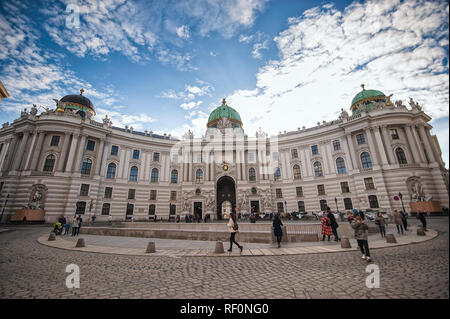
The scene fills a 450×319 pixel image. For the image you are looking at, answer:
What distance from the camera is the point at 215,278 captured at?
569 centimetres

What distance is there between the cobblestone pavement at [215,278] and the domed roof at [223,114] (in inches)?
1678

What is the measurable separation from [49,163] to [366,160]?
53.9 metres

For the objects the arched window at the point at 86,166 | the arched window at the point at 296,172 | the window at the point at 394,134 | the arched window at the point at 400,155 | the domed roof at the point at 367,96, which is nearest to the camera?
the arched window at the point at 400,155

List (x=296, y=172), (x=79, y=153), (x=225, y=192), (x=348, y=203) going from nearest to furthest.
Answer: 1. (x=79, y=153)
2. (x=348, y=203)
3. (x=296, y=172)
4. (x=225, y=192)

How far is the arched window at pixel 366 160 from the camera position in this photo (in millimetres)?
32550

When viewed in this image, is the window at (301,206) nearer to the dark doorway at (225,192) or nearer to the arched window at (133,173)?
the dark doorway at (225,192)

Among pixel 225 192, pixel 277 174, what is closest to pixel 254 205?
pixel 225 192

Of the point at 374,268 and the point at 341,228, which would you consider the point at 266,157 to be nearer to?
the point at 341,228

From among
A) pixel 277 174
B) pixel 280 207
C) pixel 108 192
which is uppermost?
pixel 277 174

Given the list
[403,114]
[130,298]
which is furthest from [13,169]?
[403,114]

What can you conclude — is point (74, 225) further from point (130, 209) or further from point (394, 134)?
point (394, 134)

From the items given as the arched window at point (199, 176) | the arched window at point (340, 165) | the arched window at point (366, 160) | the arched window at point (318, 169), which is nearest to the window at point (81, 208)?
the arched window at point (199, 176)

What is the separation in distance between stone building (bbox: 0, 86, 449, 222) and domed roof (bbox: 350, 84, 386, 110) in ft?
0.57

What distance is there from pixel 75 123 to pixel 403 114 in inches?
2205
